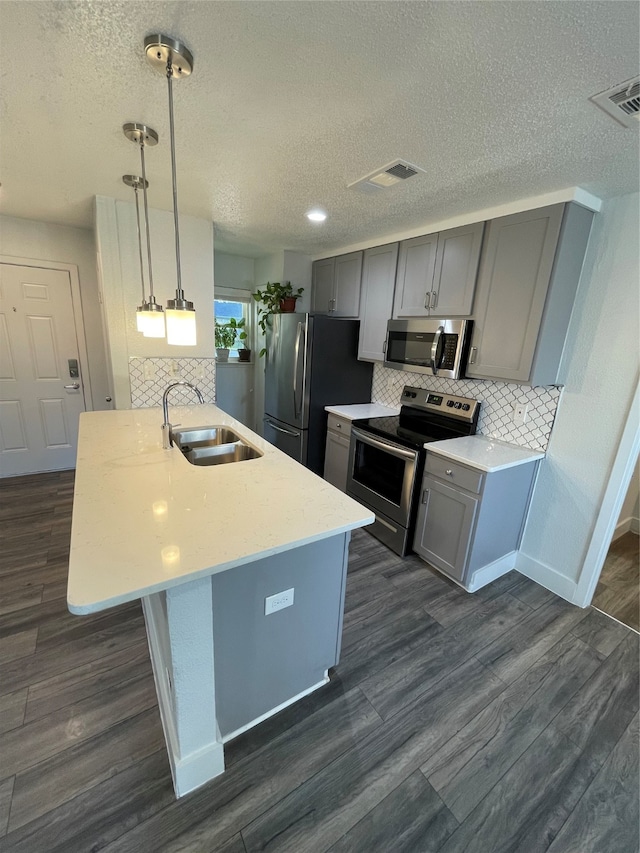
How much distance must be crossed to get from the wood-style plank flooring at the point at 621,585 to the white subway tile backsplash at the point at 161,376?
11.1 ft

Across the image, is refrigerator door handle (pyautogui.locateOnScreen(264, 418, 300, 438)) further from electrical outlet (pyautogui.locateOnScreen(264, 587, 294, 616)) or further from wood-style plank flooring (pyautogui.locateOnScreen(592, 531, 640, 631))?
wood-style plank flooring (pyautogui.locateOnScreen(592, 531, 640, 631))

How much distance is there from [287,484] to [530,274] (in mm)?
1842

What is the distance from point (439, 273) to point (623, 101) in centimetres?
136

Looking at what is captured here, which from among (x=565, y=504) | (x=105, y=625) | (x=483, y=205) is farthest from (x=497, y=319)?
A: (x=105, y=625)

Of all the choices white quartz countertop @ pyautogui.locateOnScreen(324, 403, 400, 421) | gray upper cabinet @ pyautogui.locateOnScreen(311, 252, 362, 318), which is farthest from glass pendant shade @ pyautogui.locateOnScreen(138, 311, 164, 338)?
gray upper cabinet @ pyautogui.locateOnScreen(311, 252, 362, 318)

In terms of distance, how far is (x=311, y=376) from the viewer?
3326 millimetres

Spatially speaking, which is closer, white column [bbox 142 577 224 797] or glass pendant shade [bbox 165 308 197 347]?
white column [bbox 142 577 224 797]

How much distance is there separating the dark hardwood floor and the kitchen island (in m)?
0.13

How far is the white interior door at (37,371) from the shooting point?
134 inches

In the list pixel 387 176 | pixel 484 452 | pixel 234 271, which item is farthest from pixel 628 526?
pixel 234 271

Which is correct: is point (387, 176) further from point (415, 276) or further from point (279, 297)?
point (279, 297)

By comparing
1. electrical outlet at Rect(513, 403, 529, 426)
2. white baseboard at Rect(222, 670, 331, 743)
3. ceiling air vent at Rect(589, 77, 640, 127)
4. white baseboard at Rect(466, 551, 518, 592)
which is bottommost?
white baseboard at Rect(222, 670, 331, 743)

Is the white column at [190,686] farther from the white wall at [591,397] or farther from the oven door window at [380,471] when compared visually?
the white wall at [591,397]

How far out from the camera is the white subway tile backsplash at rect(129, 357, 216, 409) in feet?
9.55
